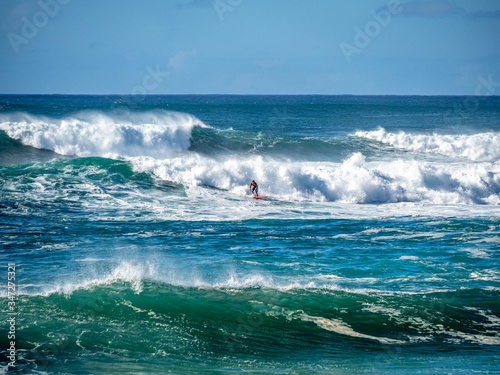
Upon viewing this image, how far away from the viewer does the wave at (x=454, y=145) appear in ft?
120

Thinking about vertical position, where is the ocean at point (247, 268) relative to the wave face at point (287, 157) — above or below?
below

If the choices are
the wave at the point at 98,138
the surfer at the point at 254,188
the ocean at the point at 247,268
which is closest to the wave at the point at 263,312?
the ocean at the point at 247,268

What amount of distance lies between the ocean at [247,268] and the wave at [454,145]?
44.9 feet

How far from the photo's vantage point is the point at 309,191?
21.8m

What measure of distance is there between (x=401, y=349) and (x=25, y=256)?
8482 millimetres

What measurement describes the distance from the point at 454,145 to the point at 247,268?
3031cm

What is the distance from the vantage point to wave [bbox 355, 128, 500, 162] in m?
36.6

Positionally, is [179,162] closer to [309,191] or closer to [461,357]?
[309,191]

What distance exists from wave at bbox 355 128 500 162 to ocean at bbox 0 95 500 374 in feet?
44.9

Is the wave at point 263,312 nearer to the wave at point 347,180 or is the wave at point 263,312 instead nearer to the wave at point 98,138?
the wave at point 347,180

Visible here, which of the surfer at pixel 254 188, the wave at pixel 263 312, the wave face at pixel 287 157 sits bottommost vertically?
the wave at pixel 263 312

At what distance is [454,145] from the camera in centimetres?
3800

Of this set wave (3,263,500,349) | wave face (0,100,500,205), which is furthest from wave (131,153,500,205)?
wave (3,263,500,349)

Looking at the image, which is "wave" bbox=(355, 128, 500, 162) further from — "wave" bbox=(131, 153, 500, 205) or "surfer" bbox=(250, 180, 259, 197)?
"surfer" bbox=(250, 180, 259, 197)
